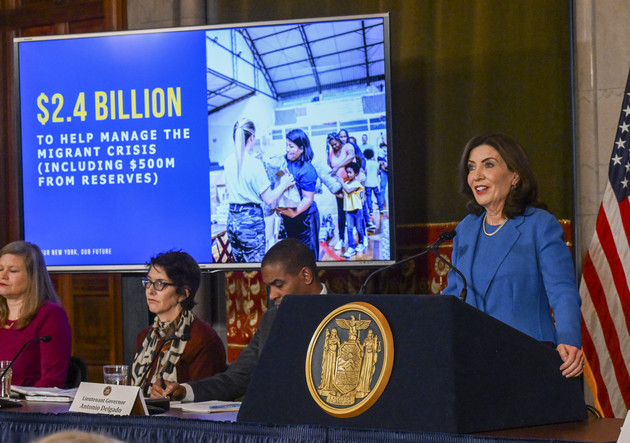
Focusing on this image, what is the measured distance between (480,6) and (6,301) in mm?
2778

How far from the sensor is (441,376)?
160cm

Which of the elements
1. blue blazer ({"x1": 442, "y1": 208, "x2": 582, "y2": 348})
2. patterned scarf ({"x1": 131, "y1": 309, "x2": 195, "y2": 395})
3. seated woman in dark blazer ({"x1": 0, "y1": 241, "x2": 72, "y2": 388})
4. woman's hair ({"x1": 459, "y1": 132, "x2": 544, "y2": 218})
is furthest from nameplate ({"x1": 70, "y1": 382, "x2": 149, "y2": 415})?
seated woman in dark blazer ({"x1": 0, "y1": 241, "x2": 72, "y2": 388})

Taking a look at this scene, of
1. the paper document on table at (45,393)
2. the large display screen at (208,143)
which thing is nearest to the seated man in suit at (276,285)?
the paper document on table at (45,393)

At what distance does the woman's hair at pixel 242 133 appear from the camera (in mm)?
4492

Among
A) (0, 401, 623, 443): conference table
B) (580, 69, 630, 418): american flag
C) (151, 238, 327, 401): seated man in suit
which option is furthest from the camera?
(580, 69, 630, 418): american flag

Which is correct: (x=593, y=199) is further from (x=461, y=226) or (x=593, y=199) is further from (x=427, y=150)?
(x=461, y=226)

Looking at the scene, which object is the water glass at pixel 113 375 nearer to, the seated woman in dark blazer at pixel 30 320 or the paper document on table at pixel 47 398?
the paper document on table at pixel 47 398

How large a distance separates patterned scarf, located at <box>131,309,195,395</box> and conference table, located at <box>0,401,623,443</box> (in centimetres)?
80

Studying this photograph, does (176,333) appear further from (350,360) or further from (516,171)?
(350,360)

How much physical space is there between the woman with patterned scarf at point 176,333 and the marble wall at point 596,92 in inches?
78.0

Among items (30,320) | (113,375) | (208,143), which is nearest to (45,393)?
(113,375)

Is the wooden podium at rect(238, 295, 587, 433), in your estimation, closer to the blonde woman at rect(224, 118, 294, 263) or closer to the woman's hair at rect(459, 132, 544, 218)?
the woman's hair at rect(459, 132, 544, 218)

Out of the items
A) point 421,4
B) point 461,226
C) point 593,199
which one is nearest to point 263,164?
point 421,4

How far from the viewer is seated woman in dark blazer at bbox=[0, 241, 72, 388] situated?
3.66 m
